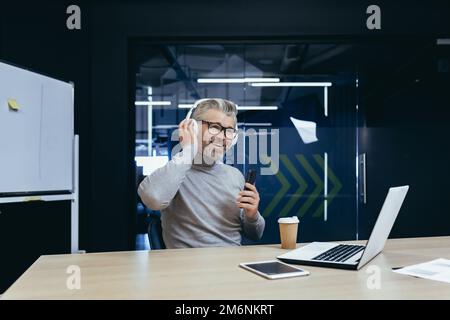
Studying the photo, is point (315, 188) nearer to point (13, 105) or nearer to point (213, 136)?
point (213, 136)

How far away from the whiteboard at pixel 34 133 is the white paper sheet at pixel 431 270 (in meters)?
2.10

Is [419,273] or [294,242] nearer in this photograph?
[419,273]

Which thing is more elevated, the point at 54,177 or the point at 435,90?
the point at 435,90

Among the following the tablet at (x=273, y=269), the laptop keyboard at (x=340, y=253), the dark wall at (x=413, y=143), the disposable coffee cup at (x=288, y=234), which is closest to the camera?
the tablet at (x=273, y=269)

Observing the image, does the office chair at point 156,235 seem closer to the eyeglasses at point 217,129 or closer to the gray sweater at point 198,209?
the gray sweater at point 198,209

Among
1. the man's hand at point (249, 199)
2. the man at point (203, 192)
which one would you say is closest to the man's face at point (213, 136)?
the man at point (203, 192)

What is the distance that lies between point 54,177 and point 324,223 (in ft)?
8.35

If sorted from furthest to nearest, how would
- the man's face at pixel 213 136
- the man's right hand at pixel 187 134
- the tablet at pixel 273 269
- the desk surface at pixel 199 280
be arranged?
the man's face at pixel 213 136 → the man's right hand at pixel 187 134 → the tablet at pixel 273 269 → the desk surface at pixel 199 280

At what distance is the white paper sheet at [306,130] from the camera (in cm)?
377

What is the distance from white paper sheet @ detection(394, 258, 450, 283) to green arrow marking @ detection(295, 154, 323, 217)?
99.6 inches

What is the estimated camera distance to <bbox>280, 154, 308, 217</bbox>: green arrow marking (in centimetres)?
378

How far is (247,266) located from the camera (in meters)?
1.17
